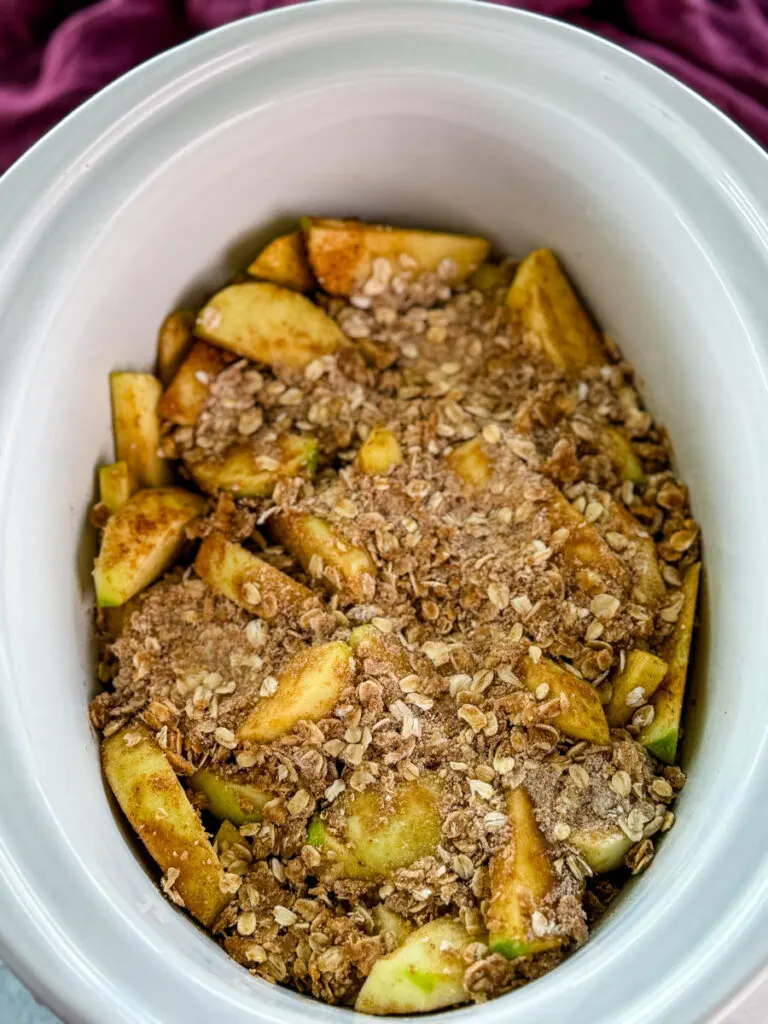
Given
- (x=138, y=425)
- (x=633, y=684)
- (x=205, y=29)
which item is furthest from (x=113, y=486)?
(x=205, y=29)

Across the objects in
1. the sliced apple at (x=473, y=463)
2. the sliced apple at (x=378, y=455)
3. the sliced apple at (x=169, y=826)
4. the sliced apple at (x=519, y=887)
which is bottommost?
the sliced apple at (x=169, y=826)

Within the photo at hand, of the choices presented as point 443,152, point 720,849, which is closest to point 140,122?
point 443,152

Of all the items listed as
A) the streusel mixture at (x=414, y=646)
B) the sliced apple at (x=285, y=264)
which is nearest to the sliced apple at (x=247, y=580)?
the streusel mixture at (x=414, y=646)

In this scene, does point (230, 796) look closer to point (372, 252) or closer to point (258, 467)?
point (258, 467)

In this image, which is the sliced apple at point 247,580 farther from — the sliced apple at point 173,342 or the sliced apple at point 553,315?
the sliced apple at point 553,315

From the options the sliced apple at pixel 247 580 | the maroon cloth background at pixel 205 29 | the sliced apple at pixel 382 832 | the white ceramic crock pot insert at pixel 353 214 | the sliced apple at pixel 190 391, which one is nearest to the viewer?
the white ceramic crock pot insert at pixel 353 214

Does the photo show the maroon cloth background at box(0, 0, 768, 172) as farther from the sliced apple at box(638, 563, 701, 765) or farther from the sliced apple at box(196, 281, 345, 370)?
the sliced apple at box(638, 563, 701, 765)
